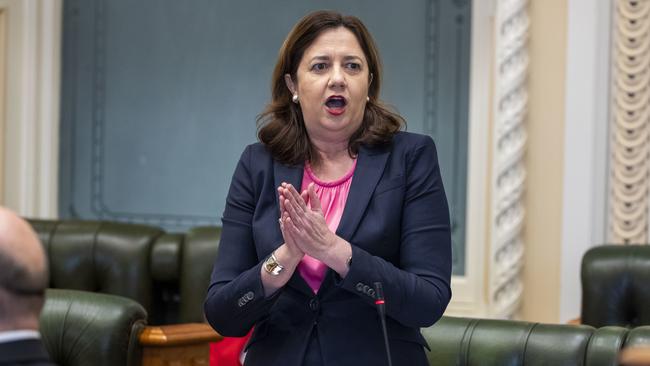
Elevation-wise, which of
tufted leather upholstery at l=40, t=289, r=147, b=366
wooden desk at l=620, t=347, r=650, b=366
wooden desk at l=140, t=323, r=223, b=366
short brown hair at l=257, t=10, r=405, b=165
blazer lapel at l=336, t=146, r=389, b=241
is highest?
short brown hair at l=257, t=10, r=405, b=165

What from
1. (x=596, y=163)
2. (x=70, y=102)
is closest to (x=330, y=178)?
(x=596, y=163)

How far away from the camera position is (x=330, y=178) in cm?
231

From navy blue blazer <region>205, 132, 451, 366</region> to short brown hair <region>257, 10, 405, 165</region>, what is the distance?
4 centimetres

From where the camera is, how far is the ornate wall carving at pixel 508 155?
4344 millimetres

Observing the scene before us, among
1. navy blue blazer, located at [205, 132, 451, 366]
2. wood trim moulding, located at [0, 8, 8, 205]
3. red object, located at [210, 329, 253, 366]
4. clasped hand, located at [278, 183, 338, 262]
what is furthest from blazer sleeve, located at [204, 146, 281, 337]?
wood trim moulding, located at [0, 8, 8, 205]

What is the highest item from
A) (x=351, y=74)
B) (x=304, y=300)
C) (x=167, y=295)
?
(x=351, y=74)

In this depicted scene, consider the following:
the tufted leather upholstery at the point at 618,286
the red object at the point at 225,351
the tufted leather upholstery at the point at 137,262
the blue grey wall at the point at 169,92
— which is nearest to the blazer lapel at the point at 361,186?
the red object at the point at 225,351

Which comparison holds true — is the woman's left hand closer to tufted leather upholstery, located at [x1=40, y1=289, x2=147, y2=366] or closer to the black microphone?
the black microphone

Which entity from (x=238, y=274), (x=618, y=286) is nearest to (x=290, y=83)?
(x=238, y=274)

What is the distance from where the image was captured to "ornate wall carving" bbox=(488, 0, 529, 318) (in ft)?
14.3

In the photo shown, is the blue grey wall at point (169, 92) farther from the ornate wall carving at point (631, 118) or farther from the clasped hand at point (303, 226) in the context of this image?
the clasped hand at point (303, 226)

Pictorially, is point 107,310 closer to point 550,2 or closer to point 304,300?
point 304,300

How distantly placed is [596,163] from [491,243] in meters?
0.52

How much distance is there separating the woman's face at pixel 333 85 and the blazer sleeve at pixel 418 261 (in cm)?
15
